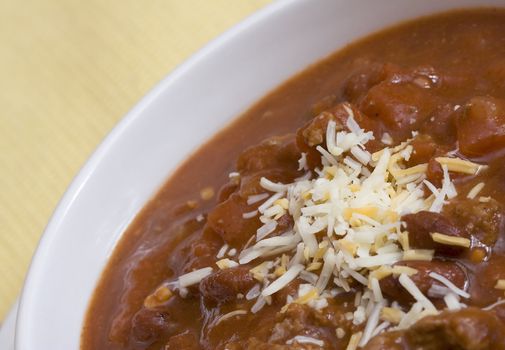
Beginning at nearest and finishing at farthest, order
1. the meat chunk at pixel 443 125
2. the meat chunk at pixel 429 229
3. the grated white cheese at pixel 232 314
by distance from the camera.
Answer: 1. the meat chunk at pixel 429 229
2. the grated white cheese at pixel 232 314
3. the meat chunk at pixel 443 125

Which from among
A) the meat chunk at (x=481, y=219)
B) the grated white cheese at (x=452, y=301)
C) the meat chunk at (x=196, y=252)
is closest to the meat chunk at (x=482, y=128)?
the meat chunk at (x=481, y=219)

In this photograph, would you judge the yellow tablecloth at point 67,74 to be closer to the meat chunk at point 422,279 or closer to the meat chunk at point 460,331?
the meat chunk at point 422,279

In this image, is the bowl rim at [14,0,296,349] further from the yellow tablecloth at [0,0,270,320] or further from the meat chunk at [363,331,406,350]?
the meat chunk at [363,331,406,350]

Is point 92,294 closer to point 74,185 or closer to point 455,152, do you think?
point 74,185

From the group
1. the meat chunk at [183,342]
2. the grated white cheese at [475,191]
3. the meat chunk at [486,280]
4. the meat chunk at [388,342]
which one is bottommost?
the meat chunk at [486,280]

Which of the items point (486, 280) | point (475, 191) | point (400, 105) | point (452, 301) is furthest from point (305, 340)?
point (400, 105)

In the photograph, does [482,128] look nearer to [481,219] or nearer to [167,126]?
[481,219]
